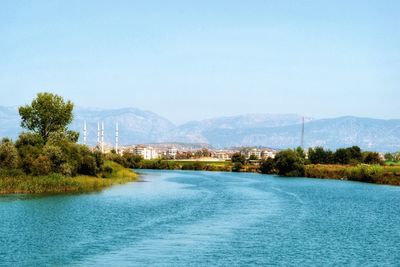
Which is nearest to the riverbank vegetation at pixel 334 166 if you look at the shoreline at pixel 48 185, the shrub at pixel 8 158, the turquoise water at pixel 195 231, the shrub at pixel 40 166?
the turquoise water at pixel 195 231

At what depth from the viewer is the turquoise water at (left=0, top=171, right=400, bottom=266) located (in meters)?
38.5

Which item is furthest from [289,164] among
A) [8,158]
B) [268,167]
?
[8,158]

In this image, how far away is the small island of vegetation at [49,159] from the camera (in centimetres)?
8094

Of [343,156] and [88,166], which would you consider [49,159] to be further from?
[343,156]

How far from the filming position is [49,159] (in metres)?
86.4

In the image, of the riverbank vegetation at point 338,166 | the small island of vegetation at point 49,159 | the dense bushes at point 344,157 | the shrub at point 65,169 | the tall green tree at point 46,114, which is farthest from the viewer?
the dense bushes at point 344,157

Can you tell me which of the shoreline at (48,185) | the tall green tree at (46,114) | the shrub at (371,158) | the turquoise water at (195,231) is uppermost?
the tall green tree at (46,114)

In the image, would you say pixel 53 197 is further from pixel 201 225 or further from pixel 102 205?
pixel 201 225

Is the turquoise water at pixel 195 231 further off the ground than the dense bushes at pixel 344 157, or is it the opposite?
the dense bushes at pixel 344 157

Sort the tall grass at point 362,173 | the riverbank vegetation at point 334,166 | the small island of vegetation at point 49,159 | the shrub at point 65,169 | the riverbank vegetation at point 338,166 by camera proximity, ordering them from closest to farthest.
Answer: the small island of vegetation at point 49,159, the shrub at point 65,169, the tall grass at point 362,173, the riverbank vegetation at point 338,166, the riverbank vegetation at point 334,166

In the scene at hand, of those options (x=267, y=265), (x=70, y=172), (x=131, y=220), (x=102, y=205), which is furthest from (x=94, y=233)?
(x=70, y=172)

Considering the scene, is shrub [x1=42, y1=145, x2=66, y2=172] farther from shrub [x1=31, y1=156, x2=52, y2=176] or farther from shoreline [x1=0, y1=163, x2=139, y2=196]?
shoreline [x1=0, y1=163, x2=139, y2=196]

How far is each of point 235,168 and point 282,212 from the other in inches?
5263

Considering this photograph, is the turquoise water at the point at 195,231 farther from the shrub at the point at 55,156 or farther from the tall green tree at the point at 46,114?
the tall green tree at the point at 46,114
